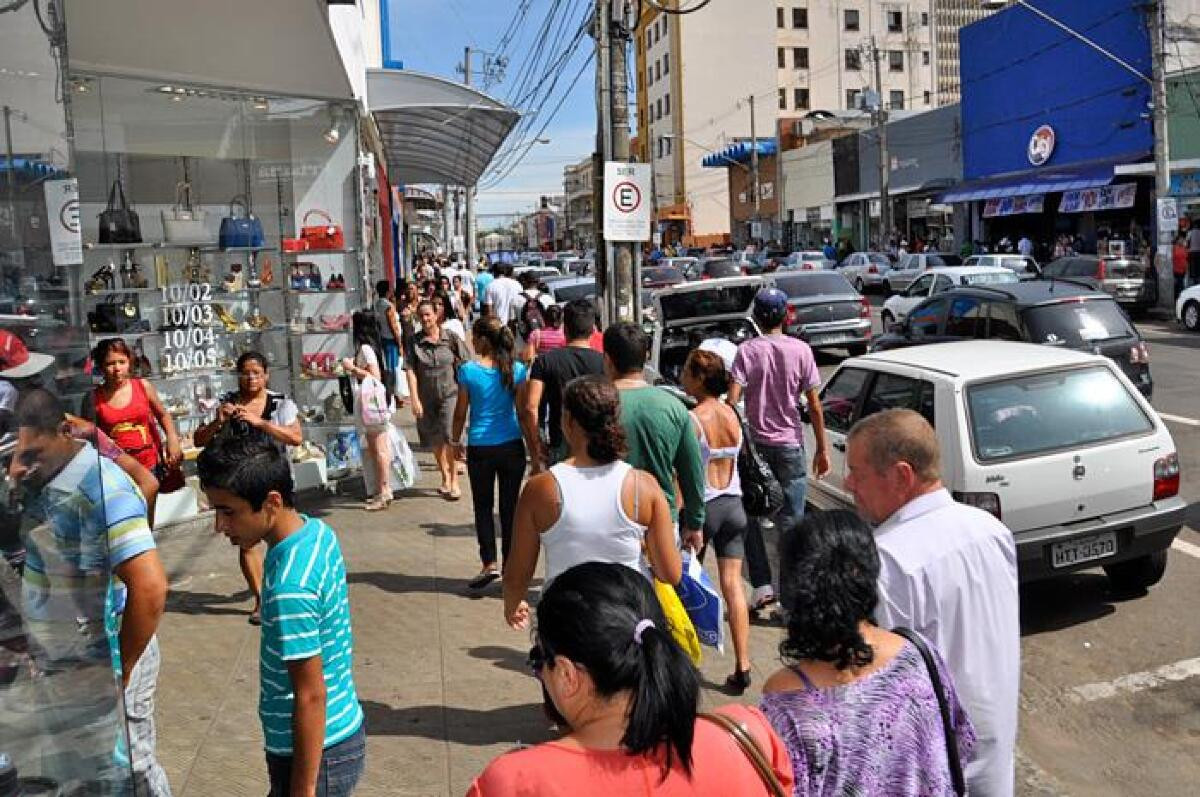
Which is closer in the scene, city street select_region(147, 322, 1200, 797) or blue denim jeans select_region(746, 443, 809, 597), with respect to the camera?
city street select_region(147, 322, 1200, 797)

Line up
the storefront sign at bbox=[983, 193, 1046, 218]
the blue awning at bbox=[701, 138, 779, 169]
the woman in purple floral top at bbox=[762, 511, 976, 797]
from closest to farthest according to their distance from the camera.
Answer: the woman in purple floral top at bbox=[762, 511, 976, 797] → the storefront sign at bbox=[983, 193, 1046, 218] → the blue awning at bbox=[701, 138, 779, 169]

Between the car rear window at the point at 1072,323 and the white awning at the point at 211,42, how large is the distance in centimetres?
698

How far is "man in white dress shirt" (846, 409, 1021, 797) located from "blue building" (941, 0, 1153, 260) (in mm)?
28135

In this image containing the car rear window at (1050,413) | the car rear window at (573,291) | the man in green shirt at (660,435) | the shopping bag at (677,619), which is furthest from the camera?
the car rear window at (573,291)

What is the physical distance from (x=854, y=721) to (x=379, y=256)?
1485 cm

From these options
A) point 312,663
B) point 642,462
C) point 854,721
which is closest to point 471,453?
point 642,462

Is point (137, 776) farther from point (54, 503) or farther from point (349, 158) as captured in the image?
point (349, 158)

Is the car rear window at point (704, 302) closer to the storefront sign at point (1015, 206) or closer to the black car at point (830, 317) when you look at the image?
the black car at point (830, 317)

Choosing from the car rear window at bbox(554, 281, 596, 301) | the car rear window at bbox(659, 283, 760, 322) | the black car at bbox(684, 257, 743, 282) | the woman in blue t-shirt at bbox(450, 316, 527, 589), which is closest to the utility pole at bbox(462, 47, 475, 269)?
Result: the black car at bbox(684, 257, 743, 282)

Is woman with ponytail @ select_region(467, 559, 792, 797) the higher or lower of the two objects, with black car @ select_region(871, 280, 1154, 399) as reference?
lower

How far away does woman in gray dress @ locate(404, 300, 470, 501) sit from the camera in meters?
9.43

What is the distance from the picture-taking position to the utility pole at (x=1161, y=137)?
23562 millimetres

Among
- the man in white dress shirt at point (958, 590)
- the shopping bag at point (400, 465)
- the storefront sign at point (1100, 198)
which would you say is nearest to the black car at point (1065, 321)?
the shopping bag at point (400, 465)

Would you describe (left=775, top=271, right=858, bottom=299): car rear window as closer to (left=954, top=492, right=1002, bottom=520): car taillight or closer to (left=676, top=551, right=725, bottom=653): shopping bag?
(left=954, top=492, right=1002, bottom=520): car taillight
